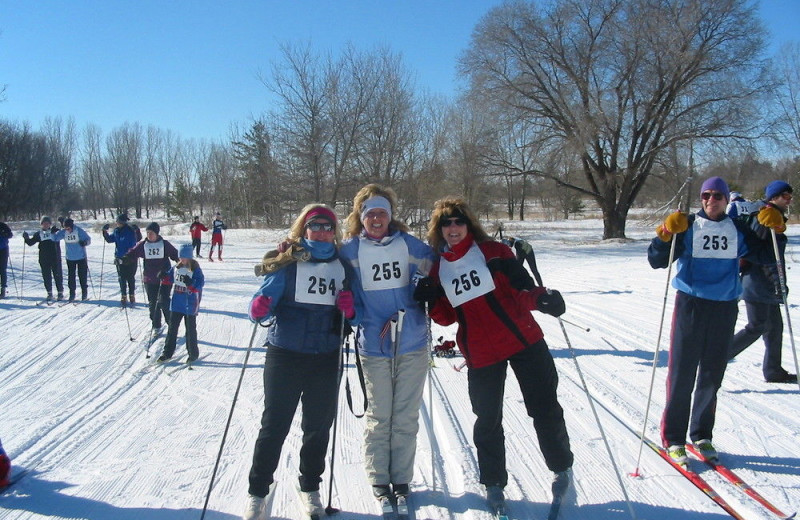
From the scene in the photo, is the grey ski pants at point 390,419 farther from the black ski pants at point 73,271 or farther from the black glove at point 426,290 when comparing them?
the black ski pants at point 73,271

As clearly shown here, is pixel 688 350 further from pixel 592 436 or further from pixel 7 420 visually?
pixel 7 420

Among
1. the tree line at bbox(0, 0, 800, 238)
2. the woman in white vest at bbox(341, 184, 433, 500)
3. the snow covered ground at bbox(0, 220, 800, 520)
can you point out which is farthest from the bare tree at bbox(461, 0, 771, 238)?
the woman in white vest at bbox(341, 184, 433, 500)

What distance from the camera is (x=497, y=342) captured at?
3.03 m

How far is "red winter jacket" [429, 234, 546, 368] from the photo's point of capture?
9.96ft

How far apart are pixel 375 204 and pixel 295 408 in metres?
1.39

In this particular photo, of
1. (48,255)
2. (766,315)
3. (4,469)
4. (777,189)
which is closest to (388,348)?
(4,469)

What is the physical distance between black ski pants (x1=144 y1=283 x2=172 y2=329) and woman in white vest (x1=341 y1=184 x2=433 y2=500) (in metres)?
5.41

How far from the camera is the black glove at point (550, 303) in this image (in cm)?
297

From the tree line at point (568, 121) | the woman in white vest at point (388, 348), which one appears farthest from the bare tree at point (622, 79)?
the woman in white vest at point (388, 348)

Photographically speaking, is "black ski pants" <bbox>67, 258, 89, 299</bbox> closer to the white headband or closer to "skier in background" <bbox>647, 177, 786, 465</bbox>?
the white headband

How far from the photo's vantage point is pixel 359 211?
3332mm

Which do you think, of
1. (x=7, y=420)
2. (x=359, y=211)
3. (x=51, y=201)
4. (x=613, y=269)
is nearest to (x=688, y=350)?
(x=359, y=211)

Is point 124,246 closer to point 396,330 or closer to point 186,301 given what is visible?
point 186,301

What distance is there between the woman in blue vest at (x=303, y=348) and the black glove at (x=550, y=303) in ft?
3.81
